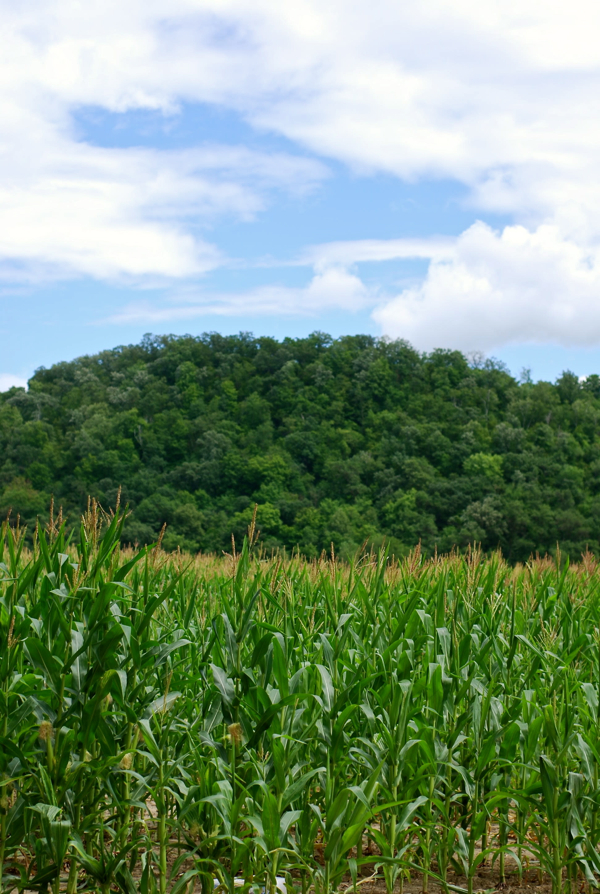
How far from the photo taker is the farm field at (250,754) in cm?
316

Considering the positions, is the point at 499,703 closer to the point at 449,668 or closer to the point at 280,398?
the point at 449,668

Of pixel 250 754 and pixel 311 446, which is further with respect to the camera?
pixel 311 446

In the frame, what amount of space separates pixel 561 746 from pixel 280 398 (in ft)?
Result: 189

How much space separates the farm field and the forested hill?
3515cm

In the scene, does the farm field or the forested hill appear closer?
the farm field

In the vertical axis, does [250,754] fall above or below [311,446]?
below

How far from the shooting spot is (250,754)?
11.0 feet

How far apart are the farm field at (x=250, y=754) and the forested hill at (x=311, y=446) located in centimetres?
3515

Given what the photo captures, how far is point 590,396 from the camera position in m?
55.8

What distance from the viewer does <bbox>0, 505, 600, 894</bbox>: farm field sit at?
10.4 ft

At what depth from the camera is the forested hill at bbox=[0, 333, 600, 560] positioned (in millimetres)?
45000

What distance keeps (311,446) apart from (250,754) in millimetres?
51111

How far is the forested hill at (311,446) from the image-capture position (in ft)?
148

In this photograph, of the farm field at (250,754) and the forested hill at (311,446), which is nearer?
the farm field at (250,754)
